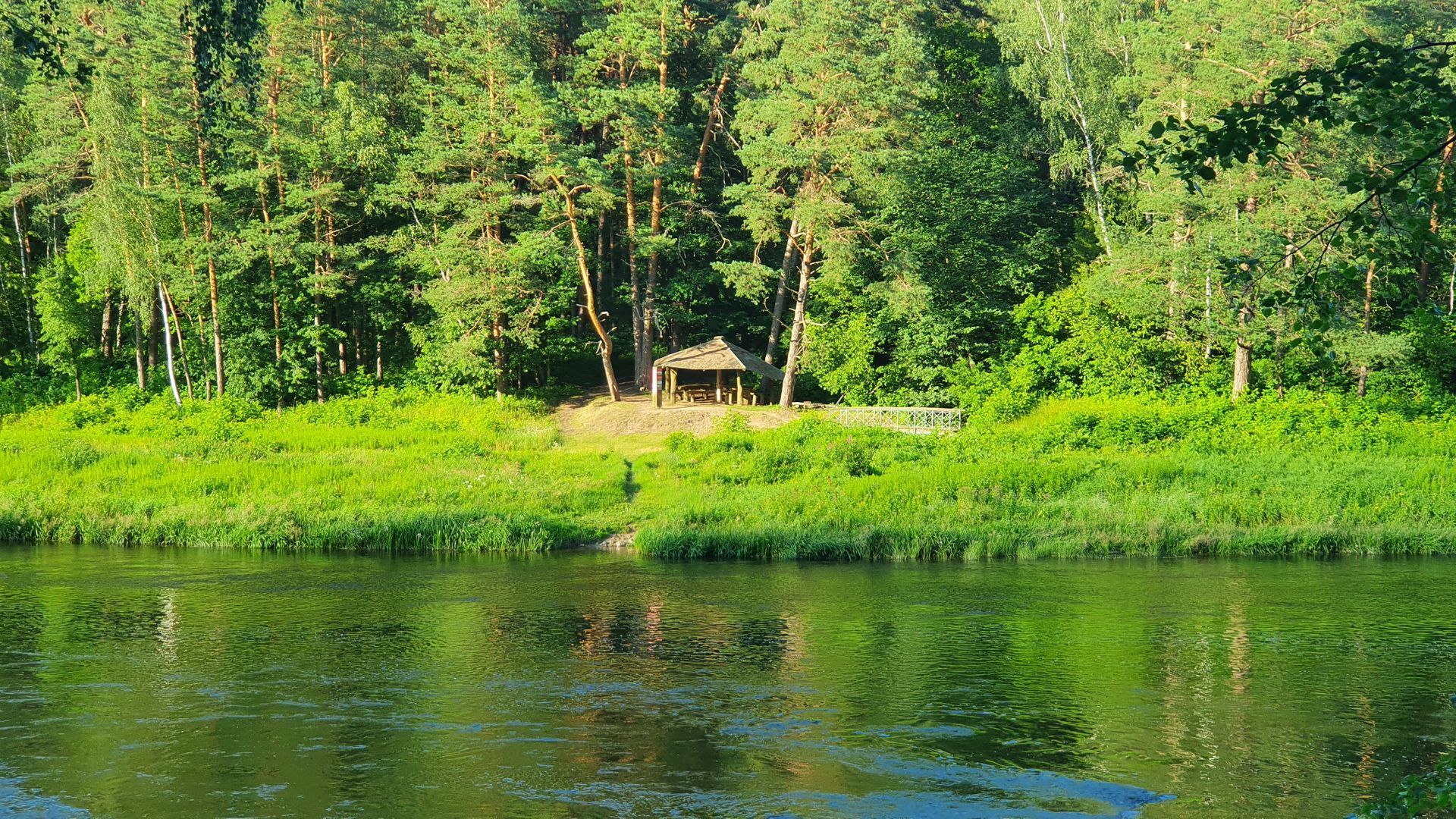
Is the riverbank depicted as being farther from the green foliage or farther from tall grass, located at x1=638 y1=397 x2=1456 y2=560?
the green foliage

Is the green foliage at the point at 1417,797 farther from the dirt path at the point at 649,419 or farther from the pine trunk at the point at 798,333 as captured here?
the pine trunk at the point at 798,333

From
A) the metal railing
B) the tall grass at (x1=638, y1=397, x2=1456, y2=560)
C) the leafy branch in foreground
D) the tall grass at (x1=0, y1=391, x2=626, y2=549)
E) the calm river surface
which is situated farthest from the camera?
the metal railing

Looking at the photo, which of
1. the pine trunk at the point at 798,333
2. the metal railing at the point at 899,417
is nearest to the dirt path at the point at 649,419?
the pine trunk at the point at 798,333

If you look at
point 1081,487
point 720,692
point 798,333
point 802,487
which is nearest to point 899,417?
point 798,333

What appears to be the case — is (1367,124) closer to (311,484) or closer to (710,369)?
(311,484)

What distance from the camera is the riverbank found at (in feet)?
86.3

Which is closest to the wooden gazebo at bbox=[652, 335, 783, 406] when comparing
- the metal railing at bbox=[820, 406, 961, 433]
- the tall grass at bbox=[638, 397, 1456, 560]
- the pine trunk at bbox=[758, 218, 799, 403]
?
the pine trunk at bbox=[758, 218, 799, 403]

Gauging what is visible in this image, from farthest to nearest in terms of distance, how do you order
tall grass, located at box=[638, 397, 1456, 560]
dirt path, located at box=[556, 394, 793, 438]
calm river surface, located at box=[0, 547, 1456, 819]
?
dirt path, located at box=[556, 394, 793, 438]
tall grass, located at box=[638, 397, 1456, 560]
calm river surface, located at box=[0, 547, 1456, 819]

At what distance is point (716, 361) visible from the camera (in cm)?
4341

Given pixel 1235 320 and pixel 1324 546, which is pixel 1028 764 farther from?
pixel 1235 320

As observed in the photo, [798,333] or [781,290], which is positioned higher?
[781,290]

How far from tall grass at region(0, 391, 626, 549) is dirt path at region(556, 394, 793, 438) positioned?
1356mm

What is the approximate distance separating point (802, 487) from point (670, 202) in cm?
2014

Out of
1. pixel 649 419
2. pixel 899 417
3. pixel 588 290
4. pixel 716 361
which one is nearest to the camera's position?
pixel 899 417
